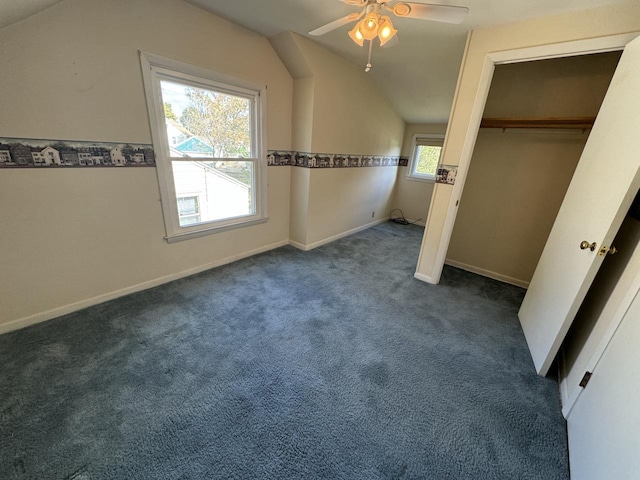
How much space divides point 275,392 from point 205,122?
95.0 inches

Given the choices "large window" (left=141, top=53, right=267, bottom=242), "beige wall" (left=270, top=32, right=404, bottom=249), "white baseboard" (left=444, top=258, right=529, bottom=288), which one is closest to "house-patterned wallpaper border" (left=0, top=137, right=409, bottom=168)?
"large window" (left=141, top=53, right=267, bottom=242)

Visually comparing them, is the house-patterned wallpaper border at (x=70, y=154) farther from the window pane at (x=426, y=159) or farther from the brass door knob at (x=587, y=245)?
the window pane at (x=426, y=159)

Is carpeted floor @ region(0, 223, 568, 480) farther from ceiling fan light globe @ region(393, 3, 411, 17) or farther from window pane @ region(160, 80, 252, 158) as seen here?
ceiling fan light globe @ region(393, 3, 411, 17)

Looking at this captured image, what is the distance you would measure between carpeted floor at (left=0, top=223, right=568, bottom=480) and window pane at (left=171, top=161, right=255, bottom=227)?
799 millimetres

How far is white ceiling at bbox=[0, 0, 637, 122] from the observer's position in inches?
66.3

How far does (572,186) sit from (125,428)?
3.12 meters

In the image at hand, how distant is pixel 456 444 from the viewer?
1.22 m

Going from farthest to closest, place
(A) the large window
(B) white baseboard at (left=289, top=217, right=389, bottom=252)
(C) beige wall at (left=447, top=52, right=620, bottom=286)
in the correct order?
(B) white baseboard at (left=289, top=217, right=389, bottom=252) < (C) beige wall at (left=447, top=52, right=620, bottom=286) < (A) the large window

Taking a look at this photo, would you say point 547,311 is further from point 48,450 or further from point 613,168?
point 48,450

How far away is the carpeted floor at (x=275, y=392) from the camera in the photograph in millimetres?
1112

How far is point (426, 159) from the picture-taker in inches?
197

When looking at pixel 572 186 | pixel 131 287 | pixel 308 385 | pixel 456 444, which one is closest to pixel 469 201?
pixel 572 186

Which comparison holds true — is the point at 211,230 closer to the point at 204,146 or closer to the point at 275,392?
the point at 204,146

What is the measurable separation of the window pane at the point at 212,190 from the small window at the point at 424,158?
11.7ft
